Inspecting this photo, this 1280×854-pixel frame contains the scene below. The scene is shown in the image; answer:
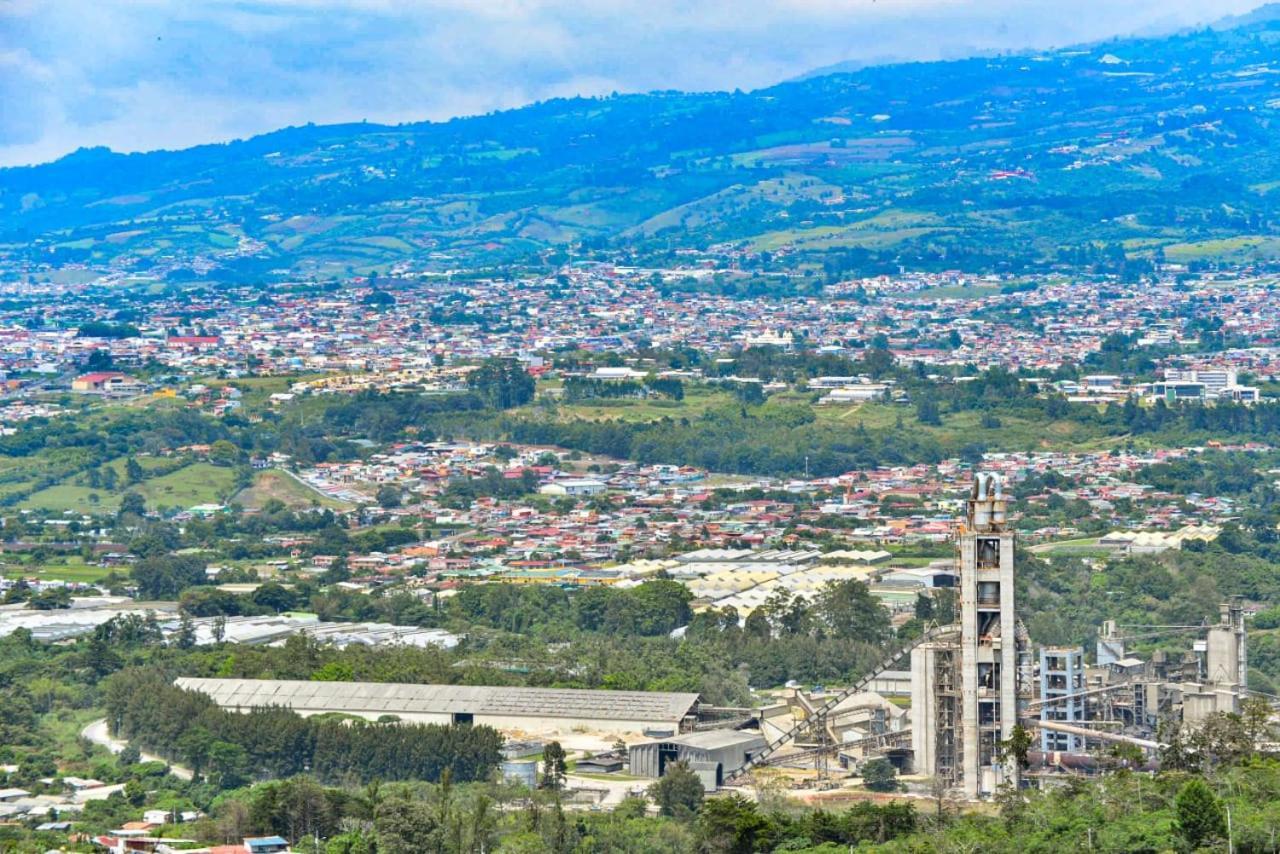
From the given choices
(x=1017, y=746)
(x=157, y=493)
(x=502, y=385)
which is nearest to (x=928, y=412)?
(x=502, y=385)

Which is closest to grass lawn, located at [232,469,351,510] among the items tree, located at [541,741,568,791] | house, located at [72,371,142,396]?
house, located at [72,371,142,396]

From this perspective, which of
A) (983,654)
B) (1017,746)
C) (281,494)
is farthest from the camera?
(281,494)

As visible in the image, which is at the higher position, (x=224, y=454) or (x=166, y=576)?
(x=224, y=454)

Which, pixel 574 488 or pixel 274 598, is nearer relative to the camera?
pixel 274 598

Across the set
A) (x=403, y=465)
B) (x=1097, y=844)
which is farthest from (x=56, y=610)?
(x=1097, y=844)

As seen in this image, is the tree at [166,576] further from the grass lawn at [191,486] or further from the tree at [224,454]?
the tree at [224,454]

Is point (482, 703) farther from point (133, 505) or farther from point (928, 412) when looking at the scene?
point (928, 412)

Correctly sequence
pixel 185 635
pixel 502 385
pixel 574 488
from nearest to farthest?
pixel 185 635 → pixel 574 488 → pixel 502 385

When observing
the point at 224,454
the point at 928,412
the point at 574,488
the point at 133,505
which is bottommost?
the point at 133,505
